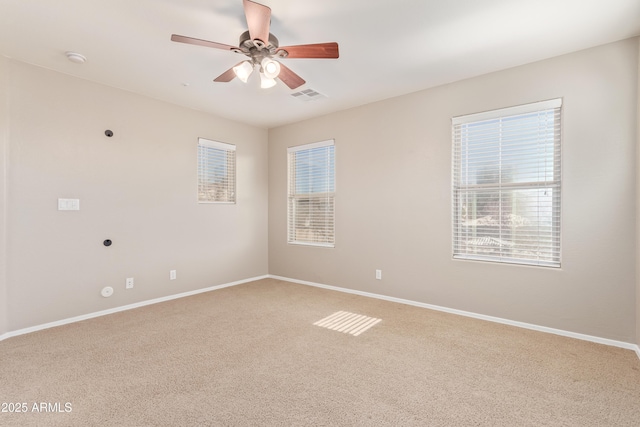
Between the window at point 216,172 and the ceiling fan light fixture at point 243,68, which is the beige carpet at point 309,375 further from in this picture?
the ceiling fan light fixture at point 243,68

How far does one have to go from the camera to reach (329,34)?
2.55 m

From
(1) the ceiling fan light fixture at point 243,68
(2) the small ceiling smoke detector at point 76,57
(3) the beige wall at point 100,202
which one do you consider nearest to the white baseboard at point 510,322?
(3) the beige wall at point 100,202

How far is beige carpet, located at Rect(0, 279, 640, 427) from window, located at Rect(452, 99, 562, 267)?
32.4 inches

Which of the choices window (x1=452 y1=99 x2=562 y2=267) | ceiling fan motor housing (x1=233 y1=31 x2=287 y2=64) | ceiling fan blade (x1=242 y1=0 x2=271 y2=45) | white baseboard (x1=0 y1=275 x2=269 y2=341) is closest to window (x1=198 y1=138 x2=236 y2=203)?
white baseboard (x1=0 y1=275 x2=269 y2=341)

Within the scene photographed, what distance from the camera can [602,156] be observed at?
2738 millimetres

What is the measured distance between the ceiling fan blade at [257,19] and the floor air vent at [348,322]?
2.57 meters

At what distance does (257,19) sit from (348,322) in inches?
109

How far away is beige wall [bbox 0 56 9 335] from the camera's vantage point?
2846 mm

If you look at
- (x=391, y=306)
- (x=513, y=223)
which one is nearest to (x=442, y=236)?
(x=513, y=223)

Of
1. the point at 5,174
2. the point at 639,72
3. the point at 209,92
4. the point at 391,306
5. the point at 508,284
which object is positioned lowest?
the point at 391,306

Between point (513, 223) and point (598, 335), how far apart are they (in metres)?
1.17

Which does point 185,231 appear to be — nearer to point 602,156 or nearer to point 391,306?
point 391,306

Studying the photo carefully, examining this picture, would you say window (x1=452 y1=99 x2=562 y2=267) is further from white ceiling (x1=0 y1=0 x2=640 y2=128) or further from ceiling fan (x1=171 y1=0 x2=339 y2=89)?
ceiling fan (x1=171 y1=0 x2=339 y2=89)

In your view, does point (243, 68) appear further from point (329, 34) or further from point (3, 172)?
point (3, 172)
